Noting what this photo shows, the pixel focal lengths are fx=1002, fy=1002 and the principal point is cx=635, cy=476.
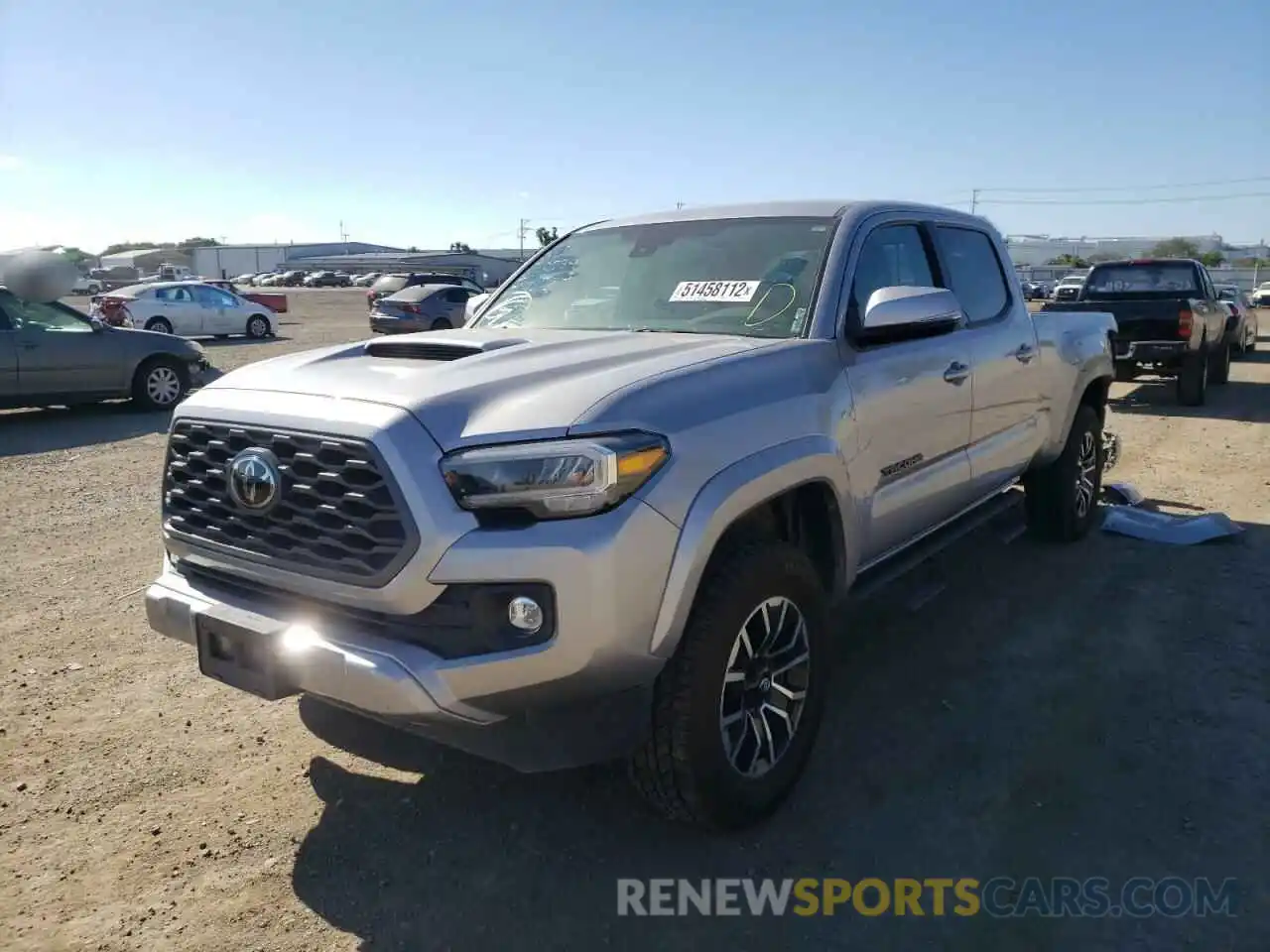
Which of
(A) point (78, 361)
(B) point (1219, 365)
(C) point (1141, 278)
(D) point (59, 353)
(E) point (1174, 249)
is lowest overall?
(B) point (1219, 365)

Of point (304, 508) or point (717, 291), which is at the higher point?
point (717, 291)

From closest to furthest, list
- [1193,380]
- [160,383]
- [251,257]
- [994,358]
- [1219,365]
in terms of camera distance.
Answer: [994,358] < [160,383] < [1193,380] < [1219,365] < [251,257]

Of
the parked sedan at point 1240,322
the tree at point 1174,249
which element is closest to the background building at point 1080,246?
the tree at point 1174,249

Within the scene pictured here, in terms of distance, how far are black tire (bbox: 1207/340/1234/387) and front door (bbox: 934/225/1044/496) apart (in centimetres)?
1065

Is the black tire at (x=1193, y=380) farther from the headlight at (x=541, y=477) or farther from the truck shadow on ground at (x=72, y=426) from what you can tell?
the truck shadow on ground at (x=72, y=426)

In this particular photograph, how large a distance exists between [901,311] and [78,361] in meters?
10.7

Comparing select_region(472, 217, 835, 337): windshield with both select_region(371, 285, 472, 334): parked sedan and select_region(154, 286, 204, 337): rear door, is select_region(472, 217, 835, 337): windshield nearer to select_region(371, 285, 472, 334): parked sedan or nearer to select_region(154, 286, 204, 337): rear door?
select_region(371, 285, 472, 334): parked sedan

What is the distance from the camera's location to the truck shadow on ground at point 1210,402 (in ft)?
39.5

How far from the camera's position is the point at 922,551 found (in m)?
4.30

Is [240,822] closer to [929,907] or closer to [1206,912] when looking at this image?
[929,907]

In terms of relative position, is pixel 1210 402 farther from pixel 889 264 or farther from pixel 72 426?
pixel 72 426

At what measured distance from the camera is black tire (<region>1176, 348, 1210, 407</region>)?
1243 centimetres

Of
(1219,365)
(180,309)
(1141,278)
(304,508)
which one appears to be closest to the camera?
(304,508)

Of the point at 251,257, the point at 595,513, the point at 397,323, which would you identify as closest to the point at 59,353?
the point at 595,513
